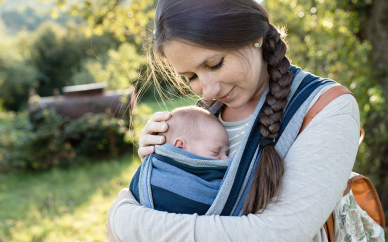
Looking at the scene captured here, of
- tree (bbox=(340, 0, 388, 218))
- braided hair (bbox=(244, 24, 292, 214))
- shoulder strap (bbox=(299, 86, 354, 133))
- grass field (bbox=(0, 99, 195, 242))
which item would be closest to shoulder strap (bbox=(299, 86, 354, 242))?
shoulder strap (bbox=(299, 86, 354, 133))

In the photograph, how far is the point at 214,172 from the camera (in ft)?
4.09

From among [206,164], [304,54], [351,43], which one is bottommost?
[206,164]

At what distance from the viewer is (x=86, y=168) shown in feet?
19.7

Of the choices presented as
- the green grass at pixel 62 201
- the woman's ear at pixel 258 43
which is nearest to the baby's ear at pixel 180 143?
the woman's ear at pixel 258 43

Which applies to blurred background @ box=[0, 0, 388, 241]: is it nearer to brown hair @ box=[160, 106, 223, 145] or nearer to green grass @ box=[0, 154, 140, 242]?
green grass @ box=[0, 154, 140, 242]

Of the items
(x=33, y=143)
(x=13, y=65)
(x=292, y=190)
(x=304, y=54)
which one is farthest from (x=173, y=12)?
(x=13, y=65)

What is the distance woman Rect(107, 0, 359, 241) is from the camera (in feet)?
3.15

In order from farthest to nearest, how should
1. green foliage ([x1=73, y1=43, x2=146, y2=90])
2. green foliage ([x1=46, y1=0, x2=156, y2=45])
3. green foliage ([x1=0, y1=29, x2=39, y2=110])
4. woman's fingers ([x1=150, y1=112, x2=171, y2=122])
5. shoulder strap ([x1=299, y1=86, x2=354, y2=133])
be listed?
green foliage ([x1=0, y1=29, x2=39, y2=110]) < green foliage ([x1=73, y1=43, x2=146, y2=90]) < green foliage ([x1=46, y1=0, x2=156, y2=45]) < woman's fingers ([x1=150, y1=112, x2=171, y2=122]) < shoulder strap ([x1=299, y1=86, x2=354, y2=133])

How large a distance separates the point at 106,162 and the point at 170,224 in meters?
5.56

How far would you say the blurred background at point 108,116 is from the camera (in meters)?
3.10

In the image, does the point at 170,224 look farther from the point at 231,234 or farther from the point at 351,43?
the point at 351,43

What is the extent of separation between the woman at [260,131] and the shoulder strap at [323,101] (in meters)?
0.02

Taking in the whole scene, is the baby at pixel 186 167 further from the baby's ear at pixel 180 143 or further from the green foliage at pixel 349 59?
the green foliage at pixel 349 59

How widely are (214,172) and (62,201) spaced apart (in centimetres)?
403
